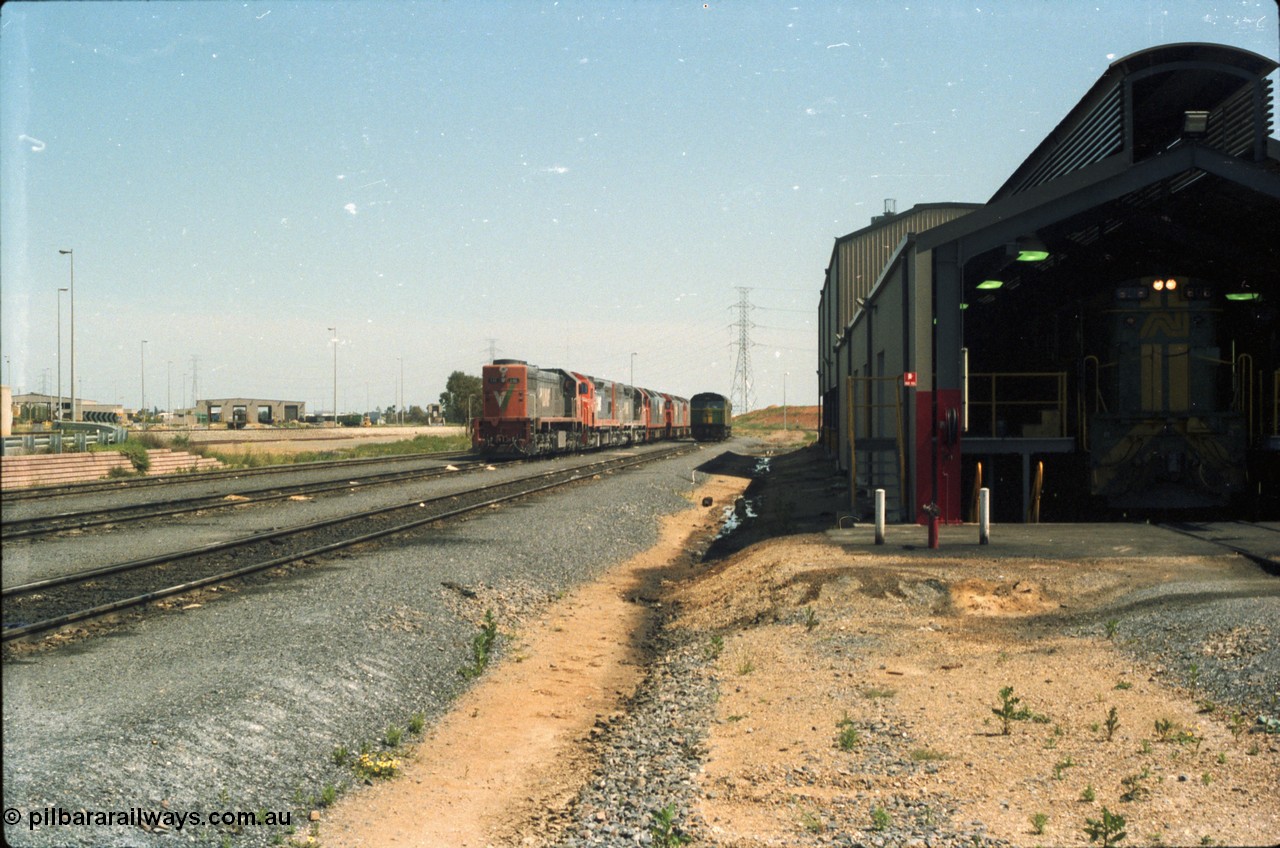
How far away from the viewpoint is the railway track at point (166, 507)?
16.7 meters

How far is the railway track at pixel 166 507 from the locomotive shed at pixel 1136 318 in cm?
1420

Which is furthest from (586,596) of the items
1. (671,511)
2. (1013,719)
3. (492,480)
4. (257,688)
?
(492,480)

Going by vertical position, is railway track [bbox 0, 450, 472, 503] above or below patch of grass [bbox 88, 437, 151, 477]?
Result: below

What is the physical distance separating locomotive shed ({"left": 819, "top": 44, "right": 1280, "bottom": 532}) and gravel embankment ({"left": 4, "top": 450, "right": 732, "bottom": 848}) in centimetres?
746

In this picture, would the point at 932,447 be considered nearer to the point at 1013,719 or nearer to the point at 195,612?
the point at 1013,719

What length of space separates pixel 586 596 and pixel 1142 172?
1120 centimetres

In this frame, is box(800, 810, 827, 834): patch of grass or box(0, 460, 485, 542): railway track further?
box(0, 460, 485, 542): railway track

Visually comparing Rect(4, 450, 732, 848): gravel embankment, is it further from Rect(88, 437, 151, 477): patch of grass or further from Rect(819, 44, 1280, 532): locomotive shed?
Rect(88, 437, 151, 477): patch of grass

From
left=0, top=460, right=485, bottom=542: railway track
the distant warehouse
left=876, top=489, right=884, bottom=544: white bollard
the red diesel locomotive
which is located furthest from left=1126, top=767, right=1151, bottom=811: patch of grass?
the distant warehouse

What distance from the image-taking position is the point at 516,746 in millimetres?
7527

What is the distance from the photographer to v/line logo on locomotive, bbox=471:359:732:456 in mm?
36906

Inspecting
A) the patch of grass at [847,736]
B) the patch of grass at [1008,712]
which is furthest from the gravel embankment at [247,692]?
the patch of grass at [1008,712]

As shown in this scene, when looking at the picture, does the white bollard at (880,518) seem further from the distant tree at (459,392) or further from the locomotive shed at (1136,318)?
the distant tree at (459,392)

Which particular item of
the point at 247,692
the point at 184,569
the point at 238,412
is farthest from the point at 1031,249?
the point at 238,412
